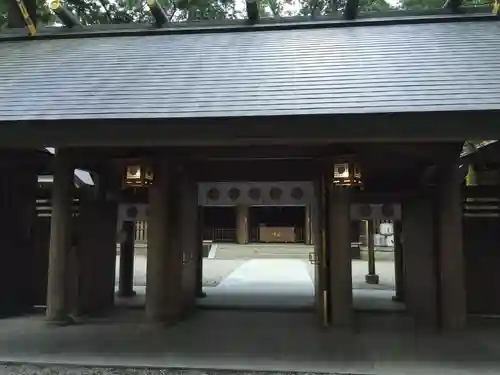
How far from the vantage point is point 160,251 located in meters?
7.04

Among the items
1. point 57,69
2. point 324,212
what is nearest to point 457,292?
point 324,212

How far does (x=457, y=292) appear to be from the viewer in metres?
6.49

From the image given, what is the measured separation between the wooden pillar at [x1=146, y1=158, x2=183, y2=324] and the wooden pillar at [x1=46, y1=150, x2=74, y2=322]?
3.90 ft

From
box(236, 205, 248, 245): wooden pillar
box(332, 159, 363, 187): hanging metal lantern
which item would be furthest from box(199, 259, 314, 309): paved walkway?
box(236, 205, 248, 245): wooden pillar

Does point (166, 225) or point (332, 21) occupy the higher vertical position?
point (332, 21)

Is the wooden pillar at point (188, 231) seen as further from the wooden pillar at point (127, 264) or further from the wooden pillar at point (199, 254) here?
the wooden pillar at point (127, 264)

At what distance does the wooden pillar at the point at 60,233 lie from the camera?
6.44 meters

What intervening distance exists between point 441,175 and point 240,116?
12.0ft

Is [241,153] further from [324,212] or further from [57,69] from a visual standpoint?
[57,69]

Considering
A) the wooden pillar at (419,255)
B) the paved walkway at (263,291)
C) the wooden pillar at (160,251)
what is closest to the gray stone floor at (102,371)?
the wooden pillar at (160,251)

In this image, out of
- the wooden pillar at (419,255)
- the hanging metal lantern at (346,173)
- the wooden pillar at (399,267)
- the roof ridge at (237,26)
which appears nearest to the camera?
the hanging metal lantern at (346,173)

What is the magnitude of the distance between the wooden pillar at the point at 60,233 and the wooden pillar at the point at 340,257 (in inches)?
153

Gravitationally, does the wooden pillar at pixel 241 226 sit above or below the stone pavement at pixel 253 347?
above

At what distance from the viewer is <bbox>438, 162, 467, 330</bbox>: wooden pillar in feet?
21.3
